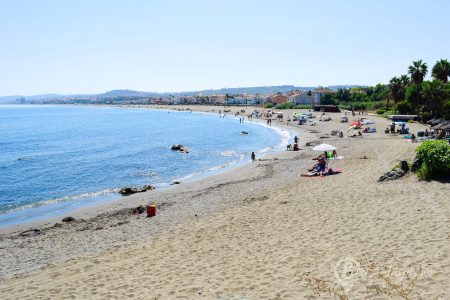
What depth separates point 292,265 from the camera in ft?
34.2

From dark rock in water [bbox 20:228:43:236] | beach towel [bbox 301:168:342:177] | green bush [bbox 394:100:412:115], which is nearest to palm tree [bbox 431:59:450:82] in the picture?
green bush [bbox 394:100:412:115]

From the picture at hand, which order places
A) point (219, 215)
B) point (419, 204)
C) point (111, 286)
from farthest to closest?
point (219, 215) → point (419, 204) → point (111, 286)

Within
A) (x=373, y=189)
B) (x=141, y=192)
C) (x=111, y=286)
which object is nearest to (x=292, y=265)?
(x=111, y=286)

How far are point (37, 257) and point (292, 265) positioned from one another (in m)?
10.1

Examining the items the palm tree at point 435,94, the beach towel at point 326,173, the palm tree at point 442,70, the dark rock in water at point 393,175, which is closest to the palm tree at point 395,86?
the palm tree at point 442,70

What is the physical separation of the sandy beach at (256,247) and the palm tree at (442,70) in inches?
1645

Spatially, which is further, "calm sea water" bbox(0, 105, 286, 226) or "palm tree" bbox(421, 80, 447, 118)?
"palm tree" bbox(421, 80, 447, 118)

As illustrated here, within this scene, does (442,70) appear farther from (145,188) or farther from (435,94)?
(145,188)

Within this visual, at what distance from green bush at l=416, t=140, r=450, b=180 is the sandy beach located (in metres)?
0.81

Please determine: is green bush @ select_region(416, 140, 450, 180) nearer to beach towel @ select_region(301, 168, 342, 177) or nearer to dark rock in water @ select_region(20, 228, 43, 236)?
beach towel @ select_region(301, 168, 342, 177)

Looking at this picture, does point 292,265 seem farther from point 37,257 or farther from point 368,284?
point 37,257

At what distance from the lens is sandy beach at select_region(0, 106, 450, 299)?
9227 mm

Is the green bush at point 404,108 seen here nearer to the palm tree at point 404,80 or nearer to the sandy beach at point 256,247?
the palm tree at point 404,80

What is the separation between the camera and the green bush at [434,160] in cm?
1783
